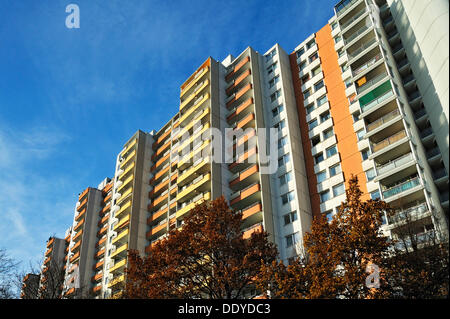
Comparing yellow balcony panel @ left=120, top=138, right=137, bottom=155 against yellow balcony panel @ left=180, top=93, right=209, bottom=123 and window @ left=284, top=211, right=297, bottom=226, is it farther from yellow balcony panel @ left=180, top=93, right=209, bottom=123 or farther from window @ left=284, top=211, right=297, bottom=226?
window @ left=284, top=211, right=297, bottom=226

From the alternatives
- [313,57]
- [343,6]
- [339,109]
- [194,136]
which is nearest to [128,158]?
[194,136]

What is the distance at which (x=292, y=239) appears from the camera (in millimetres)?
36031

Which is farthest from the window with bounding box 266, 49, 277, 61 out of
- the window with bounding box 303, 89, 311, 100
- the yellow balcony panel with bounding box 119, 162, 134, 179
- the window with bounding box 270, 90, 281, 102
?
the yellow balcony panel with bounding box 119, 162, 134, 179

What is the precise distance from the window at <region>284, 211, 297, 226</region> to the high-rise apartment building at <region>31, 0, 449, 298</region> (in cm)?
11

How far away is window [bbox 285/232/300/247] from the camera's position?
35412 mm

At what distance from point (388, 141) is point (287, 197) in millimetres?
10985

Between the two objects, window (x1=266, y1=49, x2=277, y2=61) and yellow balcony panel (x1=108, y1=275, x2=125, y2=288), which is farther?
yellow balcony panel (x1=108, y1=275, x2=125, y2=288)

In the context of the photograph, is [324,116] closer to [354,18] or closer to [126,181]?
[354,18]

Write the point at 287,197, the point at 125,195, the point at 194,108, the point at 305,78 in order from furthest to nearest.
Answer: the point at 125,195, the point at 194,108, the point at 305,78, the point at 287,197

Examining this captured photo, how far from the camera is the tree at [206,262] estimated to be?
916 inches

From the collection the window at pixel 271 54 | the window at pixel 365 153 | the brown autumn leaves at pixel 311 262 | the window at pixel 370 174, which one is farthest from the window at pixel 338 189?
the window at pixel 271 54
